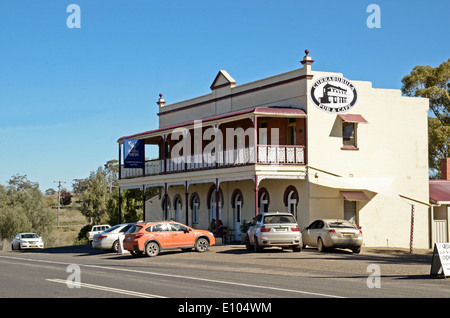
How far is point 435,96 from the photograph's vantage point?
5638 centimetres

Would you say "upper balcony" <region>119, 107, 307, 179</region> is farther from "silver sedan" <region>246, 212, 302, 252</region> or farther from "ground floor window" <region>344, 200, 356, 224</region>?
"silver sedan" <region>246, 212, 302, 252</region>

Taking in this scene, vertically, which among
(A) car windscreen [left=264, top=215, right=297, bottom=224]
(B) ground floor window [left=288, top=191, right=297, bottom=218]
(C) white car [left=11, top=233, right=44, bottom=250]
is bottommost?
(C) white car [left=11, top=233, right=44, bottom=250]

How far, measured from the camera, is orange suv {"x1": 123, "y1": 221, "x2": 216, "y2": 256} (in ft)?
91.5

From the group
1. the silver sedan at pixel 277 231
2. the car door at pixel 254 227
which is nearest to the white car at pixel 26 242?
the car door at pixel 254 227

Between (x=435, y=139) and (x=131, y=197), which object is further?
(x=131, y=197)

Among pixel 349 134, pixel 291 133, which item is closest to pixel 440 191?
pixel 349 134

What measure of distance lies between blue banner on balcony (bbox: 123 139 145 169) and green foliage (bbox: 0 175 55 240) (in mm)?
32074

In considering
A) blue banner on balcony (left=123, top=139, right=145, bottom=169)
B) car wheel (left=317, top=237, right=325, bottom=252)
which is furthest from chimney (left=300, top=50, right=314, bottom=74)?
blue banner on balcony (left=123, top=139, right=145, bottom=169)

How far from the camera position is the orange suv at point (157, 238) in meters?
27.9

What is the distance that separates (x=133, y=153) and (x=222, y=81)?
7.29 m
